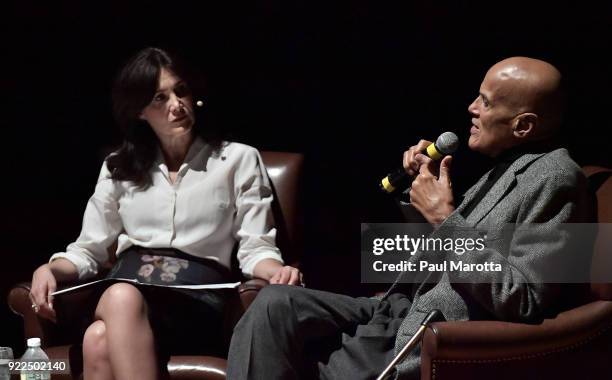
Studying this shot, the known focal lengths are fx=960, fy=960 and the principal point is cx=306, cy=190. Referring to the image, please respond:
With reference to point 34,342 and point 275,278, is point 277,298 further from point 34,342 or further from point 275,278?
point 34,342

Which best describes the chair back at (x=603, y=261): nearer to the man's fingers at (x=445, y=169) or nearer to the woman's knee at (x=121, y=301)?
the man's fingers at (x=445, y=169)

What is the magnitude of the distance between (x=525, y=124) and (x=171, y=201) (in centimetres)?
120

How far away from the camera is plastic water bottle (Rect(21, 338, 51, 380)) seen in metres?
2.66

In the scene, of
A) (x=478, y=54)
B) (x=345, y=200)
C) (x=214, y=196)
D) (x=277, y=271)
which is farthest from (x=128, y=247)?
(x=478, y=54)

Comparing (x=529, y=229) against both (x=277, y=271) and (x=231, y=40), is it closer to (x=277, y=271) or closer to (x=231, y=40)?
(x=277, y=271)

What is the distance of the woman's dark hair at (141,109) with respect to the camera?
3.10 meters

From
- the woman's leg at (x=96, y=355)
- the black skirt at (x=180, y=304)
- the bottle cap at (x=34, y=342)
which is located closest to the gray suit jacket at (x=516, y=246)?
the black skirt at (x=180, y=304)

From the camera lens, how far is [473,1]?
311 centimetres

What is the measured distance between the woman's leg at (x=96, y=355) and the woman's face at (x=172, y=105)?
720 millimetres

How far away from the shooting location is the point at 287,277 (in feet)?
9.24

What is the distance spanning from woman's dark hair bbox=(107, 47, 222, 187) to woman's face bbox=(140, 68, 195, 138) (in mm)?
16

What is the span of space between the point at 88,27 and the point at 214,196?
37.4 inches

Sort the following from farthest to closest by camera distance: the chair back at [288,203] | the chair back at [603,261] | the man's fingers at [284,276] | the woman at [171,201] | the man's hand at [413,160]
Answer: the chair back at [288,203] < the woman at [171,201] < the man's fingers at [284,276] < the man's hand at [413,160] < the chair back at [603,261]

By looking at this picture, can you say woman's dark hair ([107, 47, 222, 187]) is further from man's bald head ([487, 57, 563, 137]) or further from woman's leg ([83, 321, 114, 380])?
man's bald head ([487, 57, 563, 137])
